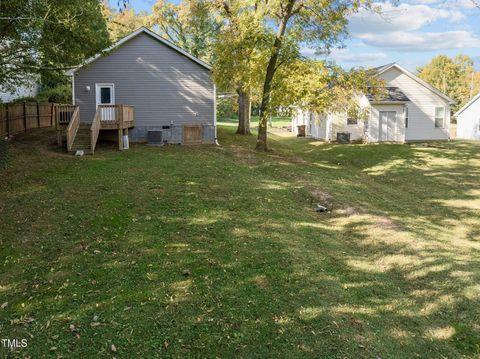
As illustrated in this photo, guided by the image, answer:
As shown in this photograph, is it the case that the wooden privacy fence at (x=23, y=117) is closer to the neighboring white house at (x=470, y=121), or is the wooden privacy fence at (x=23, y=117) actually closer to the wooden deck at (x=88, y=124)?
the wooden deck at (x=88, y=124)

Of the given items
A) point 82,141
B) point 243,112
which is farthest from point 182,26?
point 82,141

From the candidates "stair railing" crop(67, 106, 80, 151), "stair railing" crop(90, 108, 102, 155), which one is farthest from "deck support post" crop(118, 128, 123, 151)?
"stair railing" crop(67, 106, 80, 151)

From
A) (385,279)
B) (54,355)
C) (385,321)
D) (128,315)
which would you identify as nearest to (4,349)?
(54,355)

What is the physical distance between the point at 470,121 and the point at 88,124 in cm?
3271

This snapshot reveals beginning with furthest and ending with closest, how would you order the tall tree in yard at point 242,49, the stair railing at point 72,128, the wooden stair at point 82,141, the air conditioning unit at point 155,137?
1. the air conditioning unit at point 155,137
2. the tall tree in yard at point 242,49
3. the wooden stair at point 82,141
4. the stair railing at point 72,128

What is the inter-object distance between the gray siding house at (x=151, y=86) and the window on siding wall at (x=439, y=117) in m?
18.4

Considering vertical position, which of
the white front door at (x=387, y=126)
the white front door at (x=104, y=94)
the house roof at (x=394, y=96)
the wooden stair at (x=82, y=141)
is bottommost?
the wooden stair at (x=82, y=141)

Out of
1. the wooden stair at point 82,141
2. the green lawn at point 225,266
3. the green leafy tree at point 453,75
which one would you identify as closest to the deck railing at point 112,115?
the wooden stair at point 82,141

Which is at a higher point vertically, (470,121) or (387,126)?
(470,121)

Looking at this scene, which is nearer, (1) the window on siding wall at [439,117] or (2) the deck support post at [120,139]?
(2) the deck support post at [120,139]

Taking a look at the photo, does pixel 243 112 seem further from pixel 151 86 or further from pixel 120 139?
pixel 120 139

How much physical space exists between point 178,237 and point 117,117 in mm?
12499

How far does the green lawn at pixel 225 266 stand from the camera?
19.4 feet

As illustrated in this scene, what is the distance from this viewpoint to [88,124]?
20812mm
